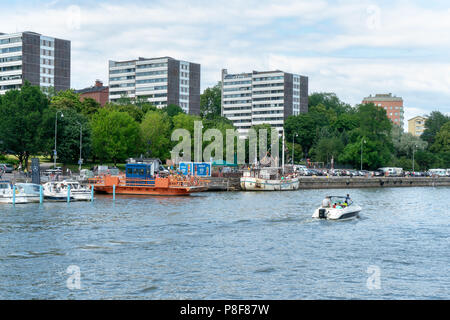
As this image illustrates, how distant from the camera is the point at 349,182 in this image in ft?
379

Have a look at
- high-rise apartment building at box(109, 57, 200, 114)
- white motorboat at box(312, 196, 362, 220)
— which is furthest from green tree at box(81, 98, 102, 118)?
white motorboat at box(312, 196, 362, 220)

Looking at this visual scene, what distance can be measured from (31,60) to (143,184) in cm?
10647

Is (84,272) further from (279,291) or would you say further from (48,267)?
(279,291)

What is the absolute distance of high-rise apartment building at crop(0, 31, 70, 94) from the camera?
162m

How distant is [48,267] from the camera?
26.5 meters

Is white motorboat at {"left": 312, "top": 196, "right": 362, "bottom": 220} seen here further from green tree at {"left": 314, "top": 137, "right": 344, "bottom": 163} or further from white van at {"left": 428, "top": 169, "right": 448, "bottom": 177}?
white van at {"left": 428, "top": 169, "right": 448, "bottom": 177}

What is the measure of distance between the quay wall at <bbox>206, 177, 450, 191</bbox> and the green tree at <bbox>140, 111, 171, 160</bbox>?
87.6 ft

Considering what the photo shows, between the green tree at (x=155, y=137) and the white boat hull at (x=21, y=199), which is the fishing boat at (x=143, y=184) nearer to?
the white boat hull at (x=21, y=199)

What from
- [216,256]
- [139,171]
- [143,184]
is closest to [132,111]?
[139,171]

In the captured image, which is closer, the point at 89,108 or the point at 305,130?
the point at 89,108

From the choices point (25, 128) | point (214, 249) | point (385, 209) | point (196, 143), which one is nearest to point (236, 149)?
point (196, 143)

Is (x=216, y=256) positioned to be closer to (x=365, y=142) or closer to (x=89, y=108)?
(x=89, y=108)

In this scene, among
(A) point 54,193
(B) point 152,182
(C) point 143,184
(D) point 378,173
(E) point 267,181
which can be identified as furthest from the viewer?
(D) point 378,173

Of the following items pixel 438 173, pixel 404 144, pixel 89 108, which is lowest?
pixel 438 173
